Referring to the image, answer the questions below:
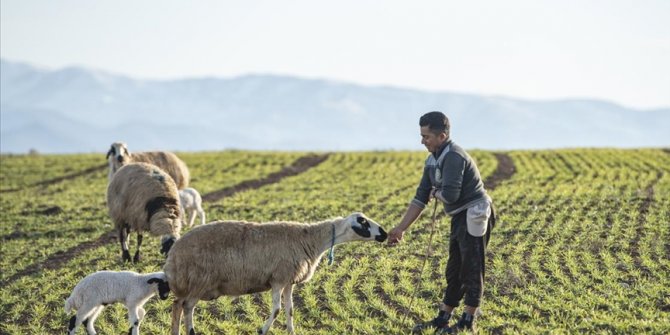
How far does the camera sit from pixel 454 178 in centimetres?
937

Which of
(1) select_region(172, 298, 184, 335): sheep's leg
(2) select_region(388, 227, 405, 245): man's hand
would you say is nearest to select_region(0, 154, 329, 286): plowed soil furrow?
(1) select_region(172, 298, 184, 335): sheep's leg

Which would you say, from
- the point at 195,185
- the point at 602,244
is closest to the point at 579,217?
the point at 602,244

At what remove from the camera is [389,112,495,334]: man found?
944cm

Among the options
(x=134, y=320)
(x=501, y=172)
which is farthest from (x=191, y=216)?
(x=501, y=172)

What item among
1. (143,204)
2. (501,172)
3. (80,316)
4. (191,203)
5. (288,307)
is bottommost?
(80,316)

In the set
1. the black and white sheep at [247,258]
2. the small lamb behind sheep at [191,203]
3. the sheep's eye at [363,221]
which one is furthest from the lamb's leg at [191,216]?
the sheep's eye at [363,221]

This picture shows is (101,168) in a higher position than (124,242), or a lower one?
lower

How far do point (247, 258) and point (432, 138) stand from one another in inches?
120

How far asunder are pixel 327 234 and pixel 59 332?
15.0 ft

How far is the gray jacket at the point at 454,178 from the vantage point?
30.8 feet

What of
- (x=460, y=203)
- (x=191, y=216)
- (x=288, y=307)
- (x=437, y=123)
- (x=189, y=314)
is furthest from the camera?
(x=191, y=216)

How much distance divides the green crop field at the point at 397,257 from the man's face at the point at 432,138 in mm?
2635

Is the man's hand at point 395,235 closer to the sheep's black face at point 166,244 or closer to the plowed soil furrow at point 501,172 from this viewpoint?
the sheep's black face at point 166,244

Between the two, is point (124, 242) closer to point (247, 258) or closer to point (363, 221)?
point (247, 258)
